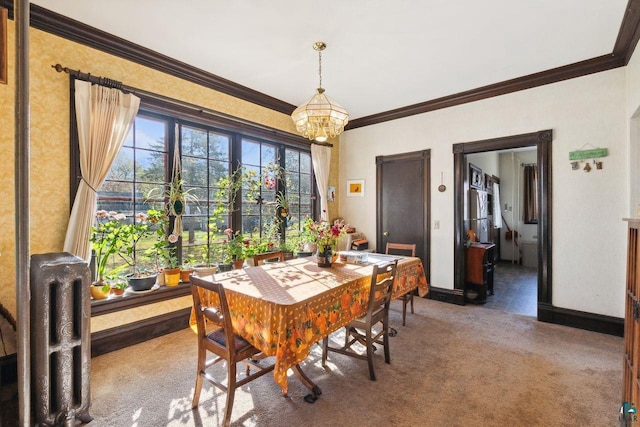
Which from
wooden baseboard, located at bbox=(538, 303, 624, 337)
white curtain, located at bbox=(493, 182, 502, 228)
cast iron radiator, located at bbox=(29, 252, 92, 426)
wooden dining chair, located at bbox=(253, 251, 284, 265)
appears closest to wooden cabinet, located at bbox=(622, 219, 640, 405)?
wooden baseboard, located at bbox=(538, 303, 624, 337)

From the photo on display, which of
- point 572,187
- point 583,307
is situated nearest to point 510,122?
point 572,187

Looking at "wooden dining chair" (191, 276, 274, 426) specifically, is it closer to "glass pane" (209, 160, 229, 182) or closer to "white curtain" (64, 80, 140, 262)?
"white curtain" (64, 80, 140, 262)

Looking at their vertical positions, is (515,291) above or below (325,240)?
below

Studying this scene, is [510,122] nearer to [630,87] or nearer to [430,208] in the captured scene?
[630,87]

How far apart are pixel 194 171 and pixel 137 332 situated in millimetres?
1800

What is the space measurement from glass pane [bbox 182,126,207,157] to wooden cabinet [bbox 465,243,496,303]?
12.8 feet

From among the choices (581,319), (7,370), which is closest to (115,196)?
(7,370)

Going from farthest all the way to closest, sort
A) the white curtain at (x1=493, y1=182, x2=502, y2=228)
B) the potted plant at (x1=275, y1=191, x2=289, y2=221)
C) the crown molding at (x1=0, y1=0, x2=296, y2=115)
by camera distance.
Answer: the white curtain at (x1=493, y1=182, x2=502, y2=228), the potted plant at (x1=275, y1=191, x2=289, y2=221), the crown molding at (x1=0, y1=0, x2=296, y2=115)

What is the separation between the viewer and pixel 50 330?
5.59 ft

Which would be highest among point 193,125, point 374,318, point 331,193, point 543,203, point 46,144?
point 193,125

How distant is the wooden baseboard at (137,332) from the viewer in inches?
103

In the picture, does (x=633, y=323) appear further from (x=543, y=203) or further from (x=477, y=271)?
(x=477, y=271)

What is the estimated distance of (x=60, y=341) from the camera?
1.71 metres

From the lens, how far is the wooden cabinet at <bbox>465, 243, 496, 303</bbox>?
13.6 ft
